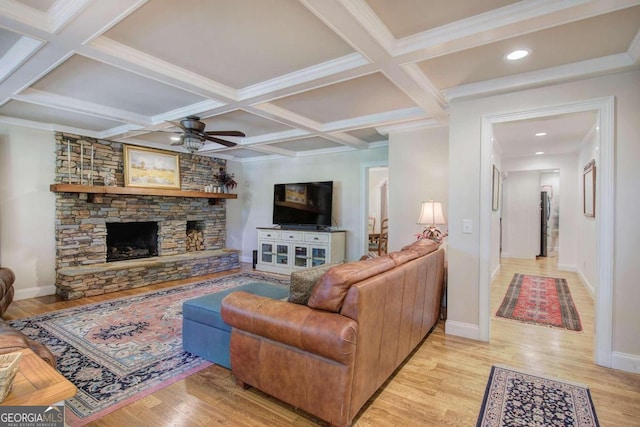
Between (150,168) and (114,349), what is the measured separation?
3783 mm

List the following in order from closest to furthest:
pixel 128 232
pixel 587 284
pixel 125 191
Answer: pixel 587 284 → pixel 125 191 → pixel 128 232

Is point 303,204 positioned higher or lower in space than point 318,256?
higher

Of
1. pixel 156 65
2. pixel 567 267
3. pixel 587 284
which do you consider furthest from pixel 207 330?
pixel 567 267

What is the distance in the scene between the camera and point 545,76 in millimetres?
2748

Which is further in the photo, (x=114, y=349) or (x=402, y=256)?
(x=114, y=349)

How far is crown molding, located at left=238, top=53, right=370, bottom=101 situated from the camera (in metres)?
2.60

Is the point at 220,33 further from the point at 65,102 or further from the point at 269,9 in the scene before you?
the point at 65,102

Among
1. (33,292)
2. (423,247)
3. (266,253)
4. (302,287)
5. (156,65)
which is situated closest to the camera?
(302,287)

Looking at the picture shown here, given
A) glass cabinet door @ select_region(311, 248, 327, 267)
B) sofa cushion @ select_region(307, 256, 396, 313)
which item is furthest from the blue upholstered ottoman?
glass cabinet door @ select_region(311, 248, 327, 267)

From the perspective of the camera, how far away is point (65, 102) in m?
3.69

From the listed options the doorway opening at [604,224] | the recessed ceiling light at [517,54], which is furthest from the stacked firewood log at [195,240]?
the doorway opening at [604,224]

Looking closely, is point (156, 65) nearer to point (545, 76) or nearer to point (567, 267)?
point (545, 76)

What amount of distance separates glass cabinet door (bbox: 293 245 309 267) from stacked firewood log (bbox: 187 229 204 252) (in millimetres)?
2157

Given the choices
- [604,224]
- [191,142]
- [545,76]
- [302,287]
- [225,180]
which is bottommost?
[302,287]
